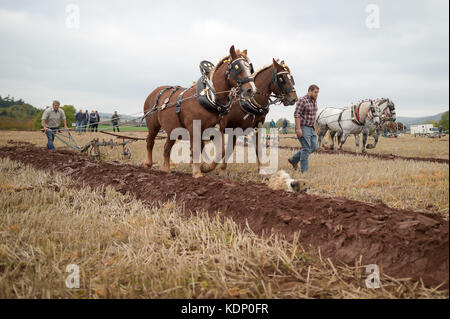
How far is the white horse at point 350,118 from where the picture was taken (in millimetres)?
11888

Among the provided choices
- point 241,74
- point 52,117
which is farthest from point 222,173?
point 52,117

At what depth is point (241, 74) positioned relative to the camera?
17.6 ft

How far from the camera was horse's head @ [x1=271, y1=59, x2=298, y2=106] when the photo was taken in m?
6.58

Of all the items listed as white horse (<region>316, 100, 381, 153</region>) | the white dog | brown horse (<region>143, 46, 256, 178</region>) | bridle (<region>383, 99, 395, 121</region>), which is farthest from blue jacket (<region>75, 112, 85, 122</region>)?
the white dog

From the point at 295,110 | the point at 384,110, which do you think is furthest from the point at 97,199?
the point at 384,110

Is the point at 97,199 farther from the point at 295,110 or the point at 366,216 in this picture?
the point at 295,110

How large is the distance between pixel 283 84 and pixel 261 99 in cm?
59

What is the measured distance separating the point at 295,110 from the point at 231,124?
4.78 ft

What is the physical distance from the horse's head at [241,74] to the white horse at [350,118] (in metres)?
8.14

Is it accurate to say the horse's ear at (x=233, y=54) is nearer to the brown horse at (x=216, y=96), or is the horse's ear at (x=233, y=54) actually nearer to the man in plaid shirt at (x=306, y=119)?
the brown horse at (x=216, y=96)

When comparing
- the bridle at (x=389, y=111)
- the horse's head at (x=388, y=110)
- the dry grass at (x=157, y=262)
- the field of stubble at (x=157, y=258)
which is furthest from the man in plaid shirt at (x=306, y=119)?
the bridle at (x=389, y=111)

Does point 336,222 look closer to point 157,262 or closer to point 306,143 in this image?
point 157,262
